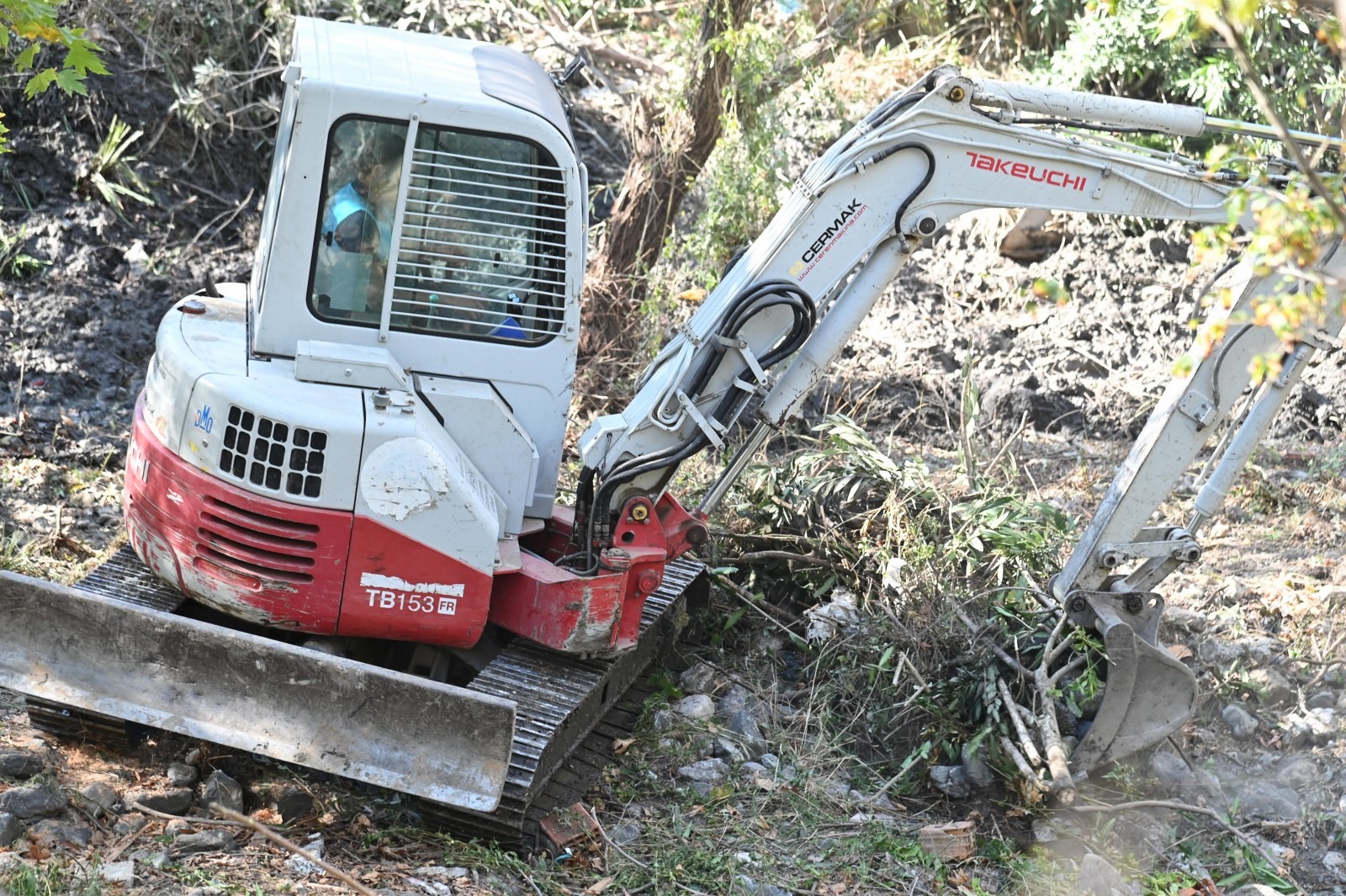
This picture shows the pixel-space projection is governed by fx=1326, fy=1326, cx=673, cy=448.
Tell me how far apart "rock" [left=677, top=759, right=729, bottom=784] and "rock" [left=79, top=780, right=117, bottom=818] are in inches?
81.6

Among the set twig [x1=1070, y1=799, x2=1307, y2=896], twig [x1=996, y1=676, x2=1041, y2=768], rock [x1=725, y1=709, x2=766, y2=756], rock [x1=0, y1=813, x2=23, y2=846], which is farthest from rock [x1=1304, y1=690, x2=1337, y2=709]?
rock [x1=0, y1=813, x2=23, y2=846]

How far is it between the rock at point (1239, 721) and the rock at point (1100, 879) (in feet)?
4.23

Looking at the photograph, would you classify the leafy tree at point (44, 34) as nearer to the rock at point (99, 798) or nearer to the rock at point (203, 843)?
the rock at point (99, 798)

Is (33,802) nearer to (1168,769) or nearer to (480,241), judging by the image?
(480,241)

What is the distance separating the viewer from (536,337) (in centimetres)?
493

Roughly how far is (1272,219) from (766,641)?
4207mm

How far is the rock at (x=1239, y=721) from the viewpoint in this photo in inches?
221

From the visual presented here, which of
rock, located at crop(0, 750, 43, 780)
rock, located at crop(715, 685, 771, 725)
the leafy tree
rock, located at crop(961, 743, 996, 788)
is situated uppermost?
the leafy tree

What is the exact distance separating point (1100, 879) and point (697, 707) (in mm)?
1808

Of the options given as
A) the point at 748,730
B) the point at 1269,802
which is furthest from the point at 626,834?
the point at 1269,802

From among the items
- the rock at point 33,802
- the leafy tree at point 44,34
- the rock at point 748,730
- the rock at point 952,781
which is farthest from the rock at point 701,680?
the leafy tree at point 44,34

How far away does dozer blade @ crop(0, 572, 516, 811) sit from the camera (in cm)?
441

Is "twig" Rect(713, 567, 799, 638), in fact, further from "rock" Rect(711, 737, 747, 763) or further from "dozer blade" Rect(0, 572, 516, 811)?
"dozer blade" Rect(0, 572, 516, 811)

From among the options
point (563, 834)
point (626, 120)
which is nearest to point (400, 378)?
point (563, 834)
